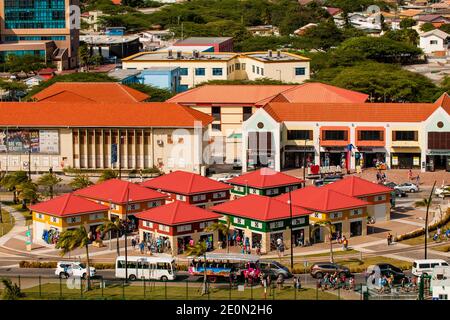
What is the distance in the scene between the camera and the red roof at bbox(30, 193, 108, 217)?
58.7 metres

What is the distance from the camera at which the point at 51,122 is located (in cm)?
7950

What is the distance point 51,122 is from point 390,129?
25672 millimetres

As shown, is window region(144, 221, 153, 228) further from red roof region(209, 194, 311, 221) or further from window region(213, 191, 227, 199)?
window region(213, 191, 227, 199)

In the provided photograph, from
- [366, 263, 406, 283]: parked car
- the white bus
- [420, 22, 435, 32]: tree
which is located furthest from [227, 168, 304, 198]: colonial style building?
[420, 22, 435, 32]: tree

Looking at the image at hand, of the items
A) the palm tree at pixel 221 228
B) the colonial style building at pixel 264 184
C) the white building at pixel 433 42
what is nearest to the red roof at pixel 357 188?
the colonial style building at pixel 264 184

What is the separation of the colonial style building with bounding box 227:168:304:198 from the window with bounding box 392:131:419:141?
13954 mm

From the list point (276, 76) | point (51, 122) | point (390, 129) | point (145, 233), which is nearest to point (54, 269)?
point (145, 233)

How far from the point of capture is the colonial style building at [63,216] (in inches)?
2307

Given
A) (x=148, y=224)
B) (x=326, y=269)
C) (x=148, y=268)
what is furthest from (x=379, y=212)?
(x=148, y=268)

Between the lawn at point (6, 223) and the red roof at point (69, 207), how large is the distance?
8.97ft

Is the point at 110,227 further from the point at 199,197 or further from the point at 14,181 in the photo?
the point at 14,181

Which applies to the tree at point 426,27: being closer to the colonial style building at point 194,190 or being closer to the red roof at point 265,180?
the red roof at point 265,180

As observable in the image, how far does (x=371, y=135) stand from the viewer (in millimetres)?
78625

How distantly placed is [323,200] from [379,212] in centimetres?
528
